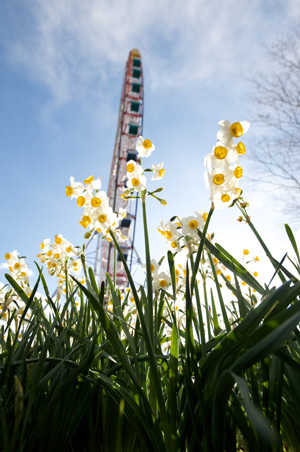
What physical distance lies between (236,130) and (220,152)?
0.23 ft

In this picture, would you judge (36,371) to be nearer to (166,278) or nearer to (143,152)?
(166,278)

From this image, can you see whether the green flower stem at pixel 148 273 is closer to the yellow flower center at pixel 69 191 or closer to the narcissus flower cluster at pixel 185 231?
the narcissus flower cluster at pixel 185 231

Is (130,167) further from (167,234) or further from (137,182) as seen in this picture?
(167,234)

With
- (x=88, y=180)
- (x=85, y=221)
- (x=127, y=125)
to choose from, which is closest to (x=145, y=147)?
(x=88, y=180)

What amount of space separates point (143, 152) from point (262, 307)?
29.4 inches

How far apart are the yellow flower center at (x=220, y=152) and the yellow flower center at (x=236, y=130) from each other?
5cm

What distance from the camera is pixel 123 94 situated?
771 inches

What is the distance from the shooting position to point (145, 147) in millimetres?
1206

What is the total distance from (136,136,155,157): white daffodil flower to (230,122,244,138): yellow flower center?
1.41 ft

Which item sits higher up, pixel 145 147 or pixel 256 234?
pixel 145 147

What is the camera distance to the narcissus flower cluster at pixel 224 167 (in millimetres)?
842

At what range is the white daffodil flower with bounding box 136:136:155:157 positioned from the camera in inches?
47.1

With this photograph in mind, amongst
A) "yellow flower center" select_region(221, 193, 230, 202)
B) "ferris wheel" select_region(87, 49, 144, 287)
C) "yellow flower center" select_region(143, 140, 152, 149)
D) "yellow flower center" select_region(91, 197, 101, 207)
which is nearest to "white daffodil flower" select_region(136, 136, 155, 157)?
"yellow flower center" select_region(143, 140, 152, 149)

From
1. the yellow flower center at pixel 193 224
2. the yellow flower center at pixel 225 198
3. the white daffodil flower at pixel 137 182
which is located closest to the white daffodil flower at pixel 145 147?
the white daffodil flower at pixel 137 182
